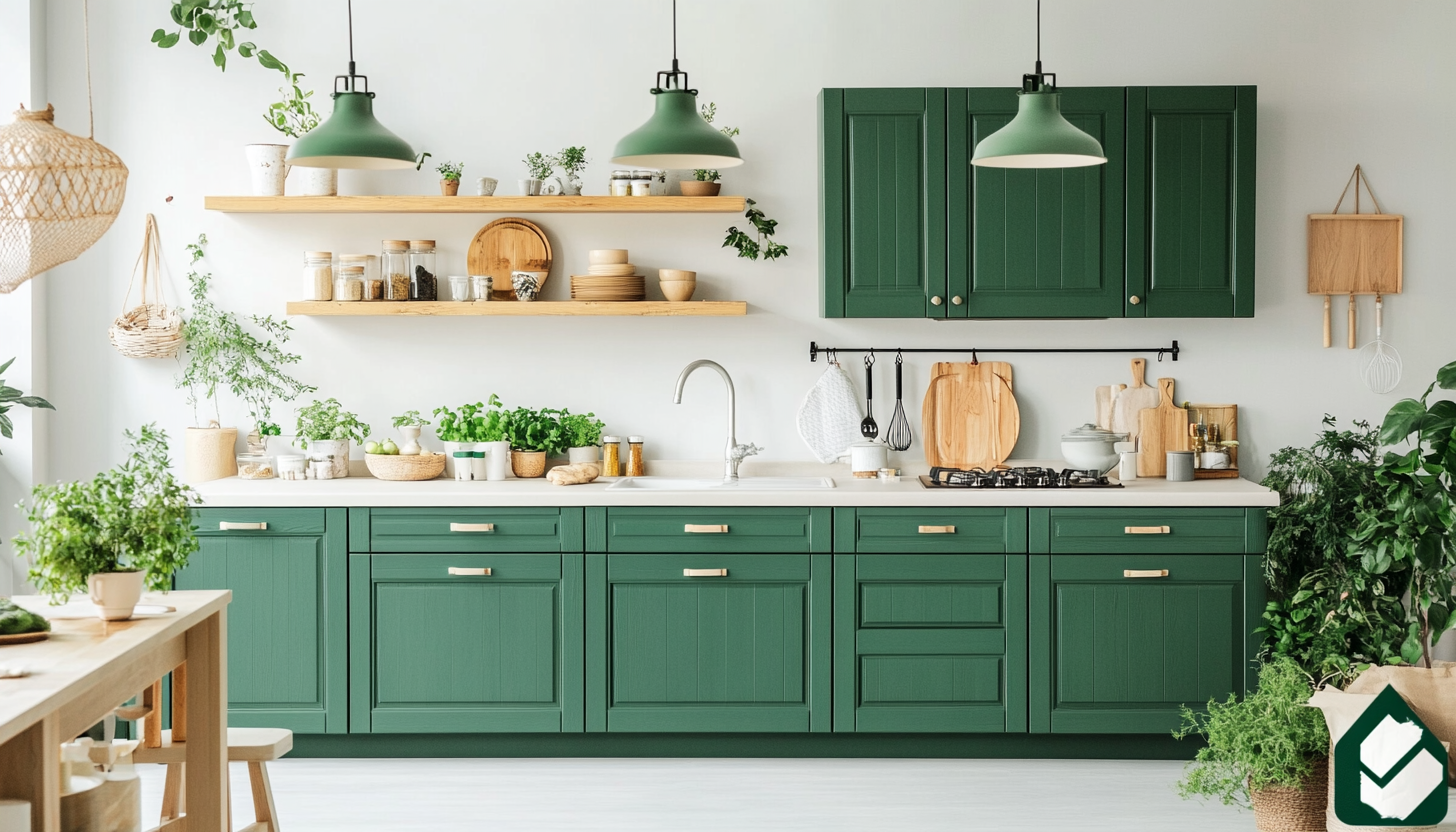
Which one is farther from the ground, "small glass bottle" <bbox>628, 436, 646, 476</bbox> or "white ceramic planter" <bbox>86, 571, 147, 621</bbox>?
"small glass bottle" <bbox>628, 436, 646, 476</bbox>

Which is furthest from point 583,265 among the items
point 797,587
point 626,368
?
point 797,587

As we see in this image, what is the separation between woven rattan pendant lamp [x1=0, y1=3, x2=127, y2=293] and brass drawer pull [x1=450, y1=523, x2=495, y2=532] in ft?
5.52

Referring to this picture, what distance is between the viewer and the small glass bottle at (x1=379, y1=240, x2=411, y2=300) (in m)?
4.59

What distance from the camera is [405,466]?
4.51 meters

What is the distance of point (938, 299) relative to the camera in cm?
439

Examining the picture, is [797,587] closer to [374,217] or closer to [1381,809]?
[1381,809]

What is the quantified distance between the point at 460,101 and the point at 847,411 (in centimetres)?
189

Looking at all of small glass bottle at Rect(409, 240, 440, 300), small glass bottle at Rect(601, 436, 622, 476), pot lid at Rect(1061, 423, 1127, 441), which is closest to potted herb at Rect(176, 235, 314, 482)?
small glass bottle at Rect(409, 240, 440, 300)

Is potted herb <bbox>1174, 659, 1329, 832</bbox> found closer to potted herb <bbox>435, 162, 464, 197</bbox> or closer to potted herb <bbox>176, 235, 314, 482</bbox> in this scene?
potted herb <bbox>435, 162, 464, 197</bbox>

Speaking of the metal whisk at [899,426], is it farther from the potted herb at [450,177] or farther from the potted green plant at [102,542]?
the potted green plant at [102,542]

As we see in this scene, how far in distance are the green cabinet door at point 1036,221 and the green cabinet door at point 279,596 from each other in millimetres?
2365

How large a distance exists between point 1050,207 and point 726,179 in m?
1.21

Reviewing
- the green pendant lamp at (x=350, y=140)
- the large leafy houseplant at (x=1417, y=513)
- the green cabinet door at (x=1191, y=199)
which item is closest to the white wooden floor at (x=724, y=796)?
the large leafy houseplant at (x=1417, y=513)

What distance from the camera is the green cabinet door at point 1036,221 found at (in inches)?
171
